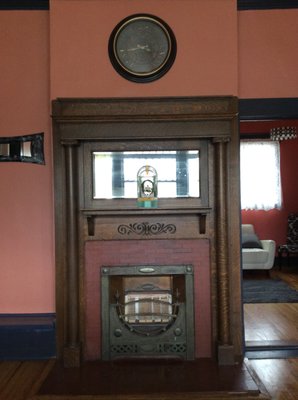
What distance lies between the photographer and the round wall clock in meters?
3.73

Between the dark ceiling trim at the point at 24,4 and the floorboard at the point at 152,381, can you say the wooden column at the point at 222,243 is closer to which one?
the floorboard at the point at 152,381

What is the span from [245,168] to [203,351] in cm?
544

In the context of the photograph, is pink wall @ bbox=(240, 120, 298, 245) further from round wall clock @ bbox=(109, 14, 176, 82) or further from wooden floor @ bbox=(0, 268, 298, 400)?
round wall clock @ bbox=(109, 14, 176, 82)

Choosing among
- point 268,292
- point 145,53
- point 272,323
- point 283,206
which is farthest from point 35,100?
point 283,206

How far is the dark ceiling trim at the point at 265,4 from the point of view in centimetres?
388

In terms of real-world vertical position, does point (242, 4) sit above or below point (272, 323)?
above

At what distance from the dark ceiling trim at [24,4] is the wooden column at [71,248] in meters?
1.16

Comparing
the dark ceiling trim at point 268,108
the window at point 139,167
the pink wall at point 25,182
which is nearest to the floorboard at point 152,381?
the pink wall at point 25,182

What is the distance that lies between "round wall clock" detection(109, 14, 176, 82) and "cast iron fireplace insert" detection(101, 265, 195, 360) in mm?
1485

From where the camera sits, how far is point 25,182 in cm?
391

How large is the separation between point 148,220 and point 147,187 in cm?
26

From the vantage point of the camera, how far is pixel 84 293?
3727 mm

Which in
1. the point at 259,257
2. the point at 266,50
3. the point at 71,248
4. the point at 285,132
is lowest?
the point at 259,257

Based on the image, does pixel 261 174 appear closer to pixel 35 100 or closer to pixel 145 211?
pixel 145 211
